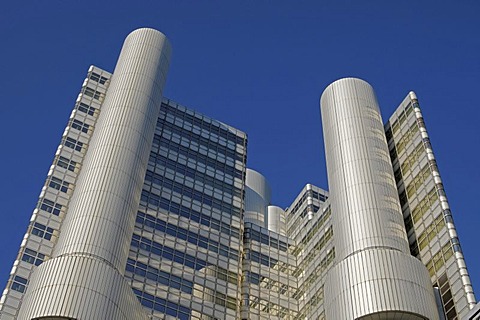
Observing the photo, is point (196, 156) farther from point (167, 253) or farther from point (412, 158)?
point (412, 158)

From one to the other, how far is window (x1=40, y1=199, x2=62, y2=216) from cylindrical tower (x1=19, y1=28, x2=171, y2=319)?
414 centimetres

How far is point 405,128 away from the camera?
8025 cm

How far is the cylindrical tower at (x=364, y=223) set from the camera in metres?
61.1

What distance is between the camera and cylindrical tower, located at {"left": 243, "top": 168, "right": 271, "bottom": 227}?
385ft

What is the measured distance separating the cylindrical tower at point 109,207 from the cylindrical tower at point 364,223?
19890mm

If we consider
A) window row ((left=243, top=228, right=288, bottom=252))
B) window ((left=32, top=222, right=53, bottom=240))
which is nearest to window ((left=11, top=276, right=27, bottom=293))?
window ((left=32, top=222, right=53, bottom=240))

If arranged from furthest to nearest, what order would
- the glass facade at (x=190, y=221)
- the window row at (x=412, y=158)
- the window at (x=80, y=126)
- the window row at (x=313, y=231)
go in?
the window row at (x=313, y=231), the window at (x=80, y=126), the glass facade at (x=190, y=221), the window row at (x=412, y=158)

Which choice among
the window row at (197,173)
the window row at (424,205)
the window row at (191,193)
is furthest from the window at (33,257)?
the window row at (424,205)

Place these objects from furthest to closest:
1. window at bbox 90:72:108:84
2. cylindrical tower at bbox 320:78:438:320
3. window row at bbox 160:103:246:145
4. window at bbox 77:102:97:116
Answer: window row at bbox 160:103:246:145, window at bbox 90:72:108:84, window at bbox 77:102:97:116, cylindrical tower at bbox 320:78:438:320

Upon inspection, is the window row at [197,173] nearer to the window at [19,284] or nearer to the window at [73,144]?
the window at [73,144]

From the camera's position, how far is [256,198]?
123 metres

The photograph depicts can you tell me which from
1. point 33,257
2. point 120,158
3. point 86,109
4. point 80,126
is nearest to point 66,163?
point 80,126

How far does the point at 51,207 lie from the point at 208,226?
20.1 meters

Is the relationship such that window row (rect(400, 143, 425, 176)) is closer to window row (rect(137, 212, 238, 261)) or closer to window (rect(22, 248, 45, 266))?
window row (rect(137, 212, 238, 261))
